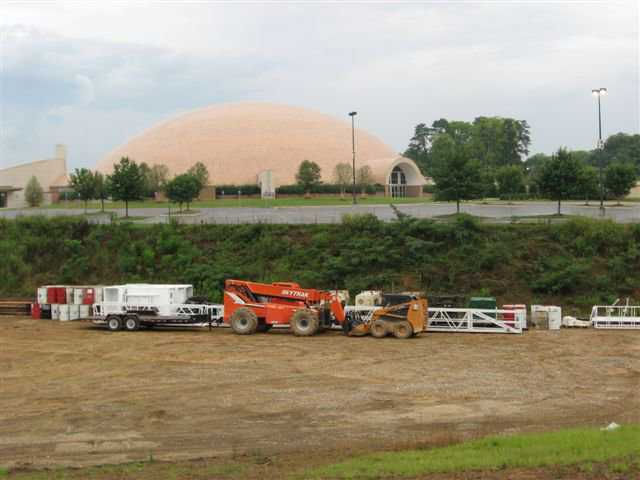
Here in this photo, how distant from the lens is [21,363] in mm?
20234

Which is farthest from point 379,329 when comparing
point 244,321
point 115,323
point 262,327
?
point 115,323

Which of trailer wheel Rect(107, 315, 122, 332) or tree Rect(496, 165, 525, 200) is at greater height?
tree Rect(496, 165, 525, 200)

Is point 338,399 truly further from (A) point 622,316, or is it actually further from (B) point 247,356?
(A) point 622,316

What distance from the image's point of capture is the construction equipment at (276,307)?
2461 centimetres

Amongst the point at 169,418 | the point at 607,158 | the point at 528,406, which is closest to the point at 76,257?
the point at 169,418

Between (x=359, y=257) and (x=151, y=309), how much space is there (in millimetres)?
9850

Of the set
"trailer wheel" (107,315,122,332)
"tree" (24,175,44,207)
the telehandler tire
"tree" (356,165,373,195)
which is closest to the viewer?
the telehandler tire

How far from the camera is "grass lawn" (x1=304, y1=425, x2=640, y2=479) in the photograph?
9.91 metres

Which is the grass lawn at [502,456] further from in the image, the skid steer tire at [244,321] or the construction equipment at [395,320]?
the skid steer tire at [244,321]

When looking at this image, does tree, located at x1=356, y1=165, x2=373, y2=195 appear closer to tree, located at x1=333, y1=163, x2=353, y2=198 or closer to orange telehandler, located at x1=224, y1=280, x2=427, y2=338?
tree, located at x1=333, y1=163, x2=353, y2=198

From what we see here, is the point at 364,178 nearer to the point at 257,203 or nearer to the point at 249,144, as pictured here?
the point at 249,144

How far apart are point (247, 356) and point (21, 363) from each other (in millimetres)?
6008

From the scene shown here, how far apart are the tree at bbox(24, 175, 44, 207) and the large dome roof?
33.4 ft

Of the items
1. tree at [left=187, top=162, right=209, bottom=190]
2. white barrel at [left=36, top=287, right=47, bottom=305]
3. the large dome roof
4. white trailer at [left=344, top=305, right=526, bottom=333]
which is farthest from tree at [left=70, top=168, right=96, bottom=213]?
white trailer at [left=344, top=305, right=526, bottom=333]
